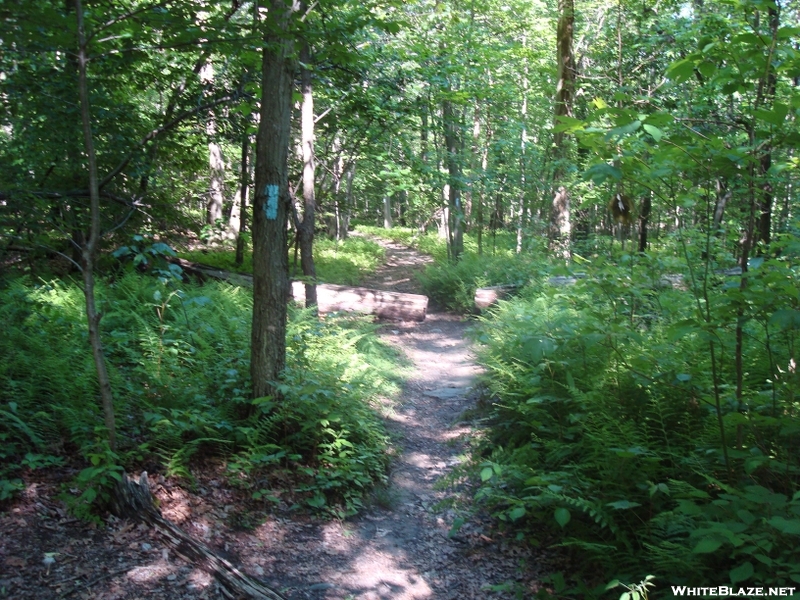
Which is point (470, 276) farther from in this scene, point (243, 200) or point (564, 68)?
point (243, 200)

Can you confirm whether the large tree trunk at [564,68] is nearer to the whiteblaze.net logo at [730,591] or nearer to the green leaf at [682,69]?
the green leaf at [682,69]

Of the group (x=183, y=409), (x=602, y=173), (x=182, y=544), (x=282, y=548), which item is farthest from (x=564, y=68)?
(x=182, y=544)

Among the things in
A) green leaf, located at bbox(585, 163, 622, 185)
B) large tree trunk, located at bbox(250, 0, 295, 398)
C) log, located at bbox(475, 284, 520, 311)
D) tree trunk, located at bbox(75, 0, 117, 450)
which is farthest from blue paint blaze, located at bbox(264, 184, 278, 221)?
log, located at bbox(475, 284, 520, 311)

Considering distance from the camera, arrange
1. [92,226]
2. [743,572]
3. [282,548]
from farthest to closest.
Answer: [282,548] → [92,226] → [743,572]

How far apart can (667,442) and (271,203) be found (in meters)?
3.81

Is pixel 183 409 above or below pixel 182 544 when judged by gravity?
above

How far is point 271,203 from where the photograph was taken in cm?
509

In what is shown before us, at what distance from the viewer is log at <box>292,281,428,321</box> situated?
12.4 meters

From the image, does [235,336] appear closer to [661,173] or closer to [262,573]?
[262,573]

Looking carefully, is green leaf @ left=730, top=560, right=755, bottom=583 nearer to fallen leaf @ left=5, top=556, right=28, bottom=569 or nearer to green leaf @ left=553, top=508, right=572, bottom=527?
green leaf @ left=553, top=508, right=572, bottom=527

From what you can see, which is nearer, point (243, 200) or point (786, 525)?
point (786, 525)

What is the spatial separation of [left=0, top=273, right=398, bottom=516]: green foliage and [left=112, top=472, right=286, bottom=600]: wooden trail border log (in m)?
0.17

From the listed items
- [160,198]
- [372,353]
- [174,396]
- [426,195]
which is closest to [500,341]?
[372,353]

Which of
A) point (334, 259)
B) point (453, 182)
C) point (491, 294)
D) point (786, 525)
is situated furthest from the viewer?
point (334, 259)
